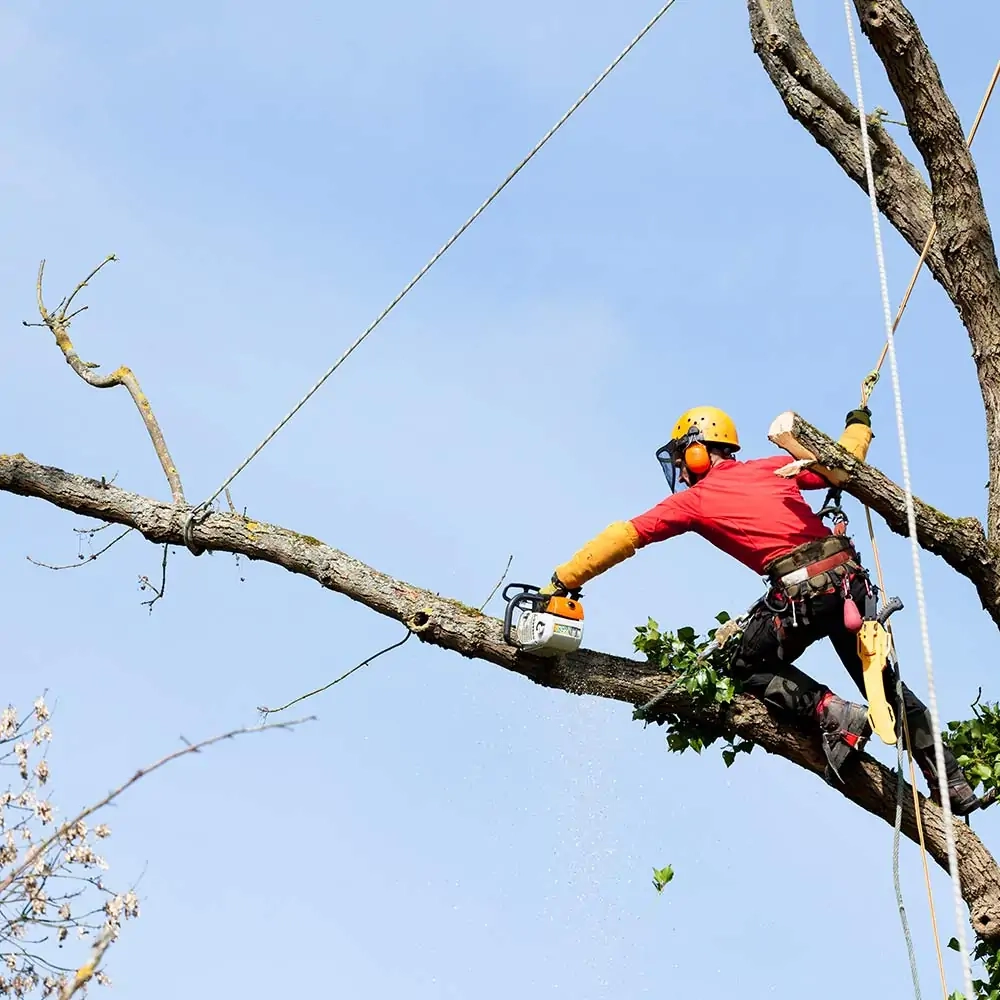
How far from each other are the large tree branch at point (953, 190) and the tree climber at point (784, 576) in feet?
2.40

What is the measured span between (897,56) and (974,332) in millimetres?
1246

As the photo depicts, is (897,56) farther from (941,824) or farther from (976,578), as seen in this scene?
(941,824)

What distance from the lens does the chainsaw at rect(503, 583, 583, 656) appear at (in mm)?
6570

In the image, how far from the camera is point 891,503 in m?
6.47

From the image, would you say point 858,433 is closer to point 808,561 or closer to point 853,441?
point 853,441

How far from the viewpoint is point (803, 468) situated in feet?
21.6

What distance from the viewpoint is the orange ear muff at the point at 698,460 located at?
709 cm

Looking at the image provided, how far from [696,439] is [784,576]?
80cm

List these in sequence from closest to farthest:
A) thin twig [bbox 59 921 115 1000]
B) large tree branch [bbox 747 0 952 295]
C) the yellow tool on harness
A: thin twig [bbox 59 921 115 1000] → the yellow tool on harness → large tree branch [bbox 747 0 952 295]

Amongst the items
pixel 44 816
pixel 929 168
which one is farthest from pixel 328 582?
pixel 929 168

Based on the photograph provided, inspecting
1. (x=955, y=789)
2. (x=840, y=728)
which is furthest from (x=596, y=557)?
(x=955, y=789)

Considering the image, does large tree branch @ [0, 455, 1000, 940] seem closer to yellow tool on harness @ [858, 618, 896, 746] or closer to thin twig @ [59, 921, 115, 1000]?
yellow tool on harness @ [858, 618, 896, 746]

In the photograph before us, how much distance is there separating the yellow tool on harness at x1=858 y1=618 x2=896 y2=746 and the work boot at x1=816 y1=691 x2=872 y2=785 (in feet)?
0.22

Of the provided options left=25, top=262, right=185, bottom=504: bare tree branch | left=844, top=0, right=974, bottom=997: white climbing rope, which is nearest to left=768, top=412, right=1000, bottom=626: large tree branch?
left=844, top=0, right=974, bottom=997: white climbing rope
